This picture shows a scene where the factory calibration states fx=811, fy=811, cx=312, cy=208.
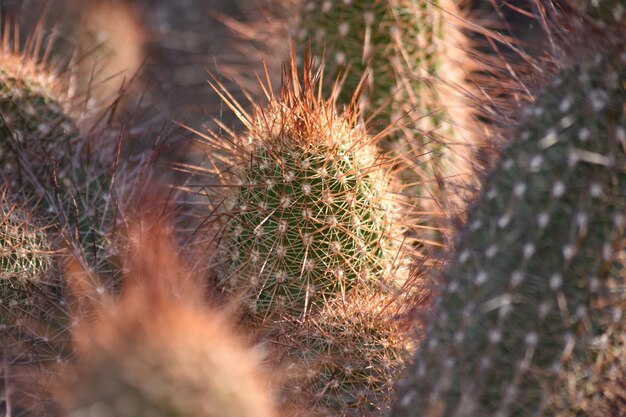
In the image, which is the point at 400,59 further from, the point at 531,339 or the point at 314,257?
the point at 531,339

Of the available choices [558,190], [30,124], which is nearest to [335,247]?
[558,190]

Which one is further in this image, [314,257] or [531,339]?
[314,257]

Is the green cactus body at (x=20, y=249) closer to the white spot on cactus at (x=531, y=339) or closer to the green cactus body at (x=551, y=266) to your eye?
the green cactus body at (x=551, y=266)

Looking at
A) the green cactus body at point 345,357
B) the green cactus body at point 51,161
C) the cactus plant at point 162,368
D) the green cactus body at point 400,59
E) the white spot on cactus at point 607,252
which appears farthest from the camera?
the green cactus body at point 400,59

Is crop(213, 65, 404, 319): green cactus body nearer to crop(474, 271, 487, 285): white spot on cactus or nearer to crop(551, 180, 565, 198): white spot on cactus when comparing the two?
crop(474, 271, 487, 285): white spot on cactus

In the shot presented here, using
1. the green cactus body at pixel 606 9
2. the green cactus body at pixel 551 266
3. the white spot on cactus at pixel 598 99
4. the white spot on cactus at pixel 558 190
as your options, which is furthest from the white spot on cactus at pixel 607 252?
the green cactus body at pixel 606 9

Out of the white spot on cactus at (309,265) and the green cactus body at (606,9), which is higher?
the green cactus body at (606,9)
